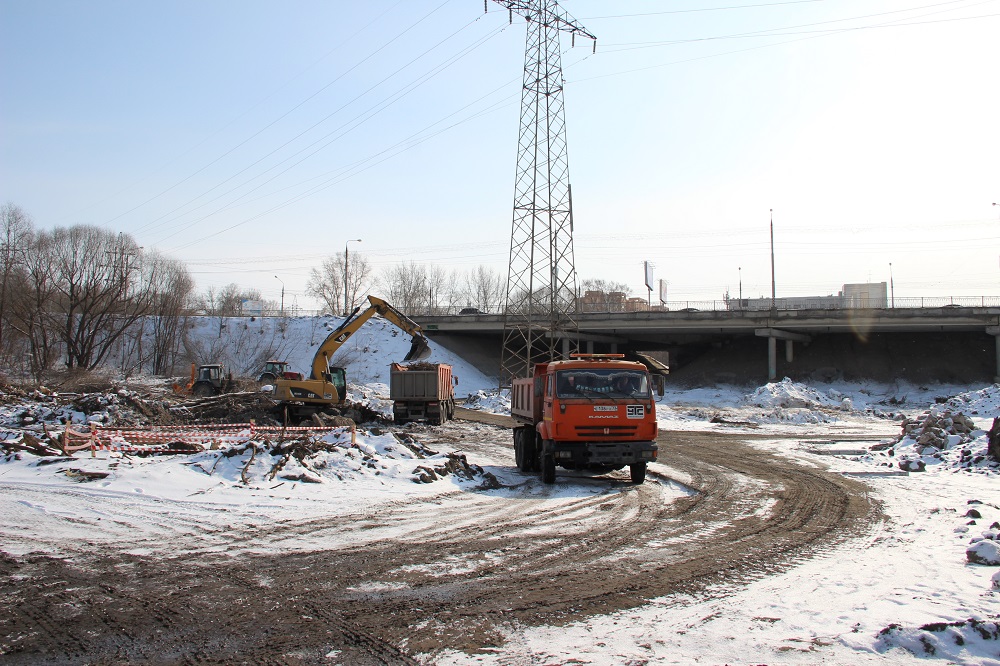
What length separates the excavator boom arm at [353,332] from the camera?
28016mm

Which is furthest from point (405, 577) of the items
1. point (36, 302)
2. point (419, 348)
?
point (36, 302)

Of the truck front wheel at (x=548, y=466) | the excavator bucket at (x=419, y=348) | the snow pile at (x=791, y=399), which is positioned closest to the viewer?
the truck front wheel at (x=548, y=466)

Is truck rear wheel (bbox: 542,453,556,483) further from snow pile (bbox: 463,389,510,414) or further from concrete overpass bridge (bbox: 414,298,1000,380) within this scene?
concrete overpass bridge (bbox: 414,298,1000,380)

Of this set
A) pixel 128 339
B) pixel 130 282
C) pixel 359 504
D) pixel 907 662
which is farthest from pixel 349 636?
pixel 128 339

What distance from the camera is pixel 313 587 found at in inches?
289

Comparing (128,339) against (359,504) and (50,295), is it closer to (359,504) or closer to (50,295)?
(50,295)

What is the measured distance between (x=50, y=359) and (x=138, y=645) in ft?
176

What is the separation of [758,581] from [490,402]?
123 feet

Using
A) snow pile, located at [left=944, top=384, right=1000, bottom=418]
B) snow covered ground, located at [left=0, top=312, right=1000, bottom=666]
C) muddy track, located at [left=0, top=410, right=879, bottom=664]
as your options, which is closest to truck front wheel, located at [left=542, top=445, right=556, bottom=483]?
muddy track, located at [left=0, top=410, right=879, bottom=664]

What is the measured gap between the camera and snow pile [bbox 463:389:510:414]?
4211cm

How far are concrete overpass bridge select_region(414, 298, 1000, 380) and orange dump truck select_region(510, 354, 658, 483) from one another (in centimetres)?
3035

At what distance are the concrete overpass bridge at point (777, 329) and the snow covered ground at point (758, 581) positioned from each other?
29.4 meters

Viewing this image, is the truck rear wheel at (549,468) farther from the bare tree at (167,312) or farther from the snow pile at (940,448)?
the bare tree at (167,312)

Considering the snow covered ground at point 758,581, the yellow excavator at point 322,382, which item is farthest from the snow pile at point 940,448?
the yellow excavator at point 322,382
